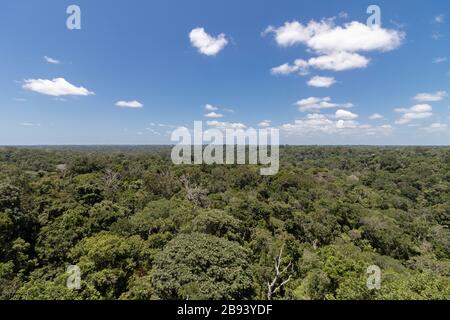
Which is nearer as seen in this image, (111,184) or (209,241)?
(209,241)

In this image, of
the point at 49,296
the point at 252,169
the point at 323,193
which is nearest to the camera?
the point at 49,296

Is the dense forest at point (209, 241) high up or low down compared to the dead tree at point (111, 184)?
down

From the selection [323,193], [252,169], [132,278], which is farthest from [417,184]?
[132,278]

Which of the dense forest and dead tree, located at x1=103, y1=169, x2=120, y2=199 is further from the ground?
dead tree, located at x1=103, y1=169, x2=120, y2=199

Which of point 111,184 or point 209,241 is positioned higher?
point 111,184

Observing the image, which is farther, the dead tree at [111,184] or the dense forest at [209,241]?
the dead tree at [111,184]
